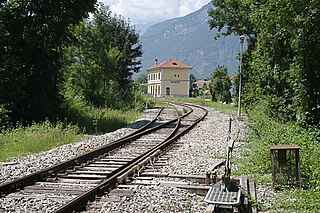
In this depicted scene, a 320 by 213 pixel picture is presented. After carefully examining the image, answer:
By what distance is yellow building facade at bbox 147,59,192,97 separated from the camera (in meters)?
96.6

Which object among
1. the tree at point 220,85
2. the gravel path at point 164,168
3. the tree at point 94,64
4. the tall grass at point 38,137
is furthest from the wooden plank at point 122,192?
the tree at point 220,85

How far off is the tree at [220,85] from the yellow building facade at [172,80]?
3225 cm

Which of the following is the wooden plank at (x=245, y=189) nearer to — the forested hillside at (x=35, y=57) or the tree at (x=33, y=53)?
the forested hillside at (x=35, y=57)

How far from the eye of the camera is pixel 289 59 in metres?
17.6

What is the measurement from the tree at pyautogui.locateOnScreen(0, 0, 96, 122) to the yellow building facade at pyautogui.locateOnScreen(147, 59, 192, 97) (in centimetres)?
7450

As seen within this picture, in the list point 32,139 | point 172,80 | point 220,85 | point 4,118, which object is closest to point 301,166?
point 32,139

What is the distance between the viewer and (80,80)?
95.0ft

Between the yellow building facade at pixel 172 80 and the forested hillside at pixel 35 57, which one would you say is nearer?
the forested hillside at pixel 35 57

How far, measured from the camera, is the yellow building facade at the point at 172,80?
96.6 m

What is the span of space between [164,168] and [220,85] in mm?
52454

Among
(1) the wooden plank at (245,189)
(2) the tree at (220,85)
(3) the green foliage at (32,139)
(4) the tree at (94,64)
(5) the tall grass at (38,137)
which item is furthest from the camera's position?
(2) the tree at (220,85)

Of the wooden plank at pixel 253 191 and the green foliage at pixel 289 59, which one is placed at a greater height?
the green foliage at pixel 289 59

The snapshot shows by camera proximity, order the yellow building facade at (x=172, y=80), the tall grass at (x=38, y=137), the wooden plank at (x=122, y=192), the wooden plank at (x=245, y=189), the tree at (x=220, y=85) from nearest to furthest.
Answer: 1. the wooden plank at (x=245, y=189)
2. the wooden plank at (x=122, y=192)
3. the tall grass at (x=38, y=137)
4. the tree at (x=220, y=85)
5. the yellow building facade at (x=172, y=80)

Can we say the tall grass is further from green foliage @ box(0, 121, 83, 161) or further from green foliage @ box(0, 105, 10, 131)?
green foliage @ box(0, 105, 10, 131)
